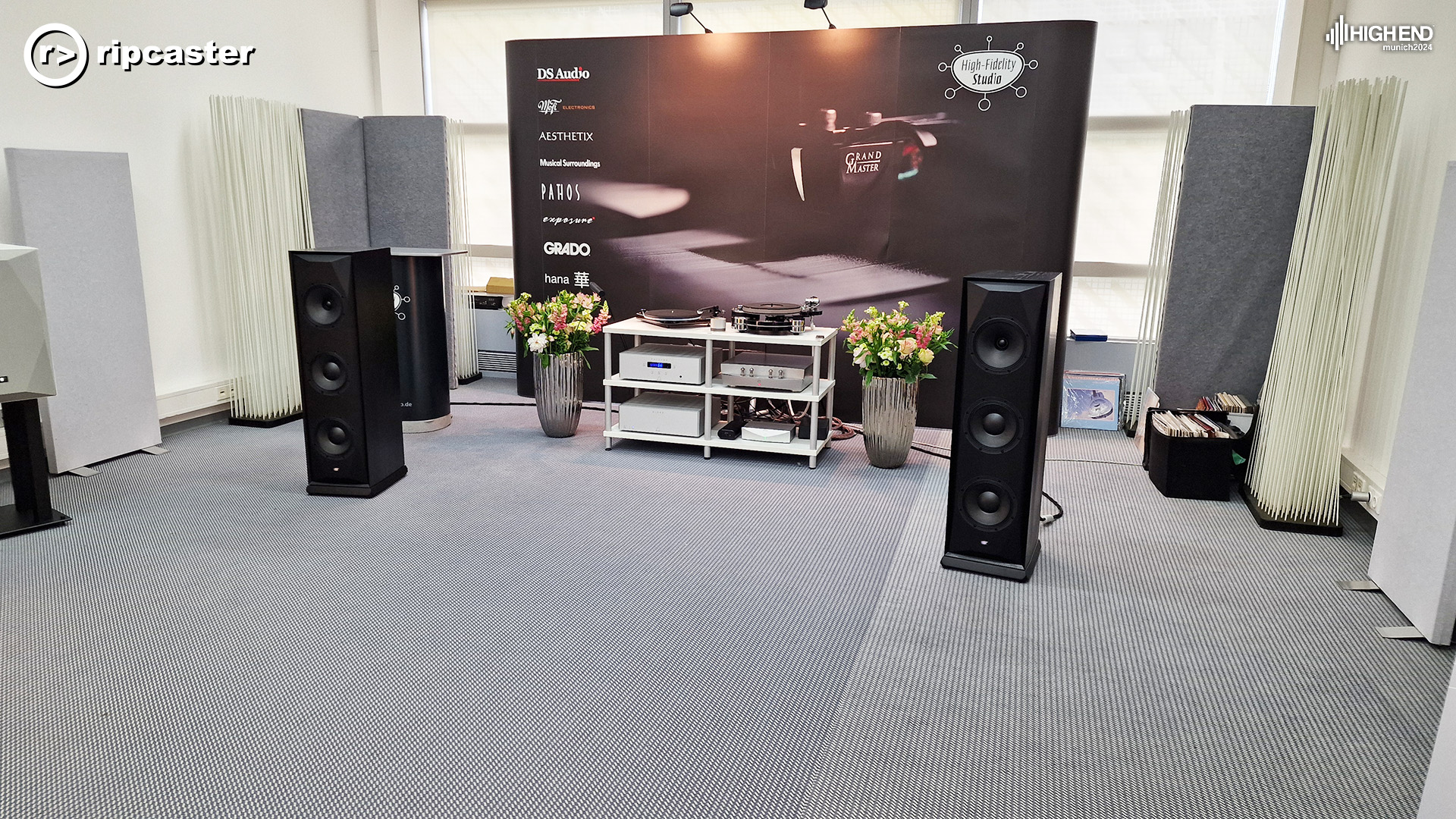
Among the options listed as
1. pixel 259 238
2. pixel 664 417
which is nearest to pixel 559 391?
pixel 664 417

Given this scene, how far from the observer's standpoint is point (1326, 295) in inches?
134

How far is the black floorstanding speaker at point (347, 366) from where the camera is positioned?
137 inches

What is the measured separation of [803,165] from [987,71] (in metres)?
1.01

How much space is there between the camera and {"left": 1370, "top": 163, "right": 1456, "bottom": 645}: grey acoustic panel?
2.45m

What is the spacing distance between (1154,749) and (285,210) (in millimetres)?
4787

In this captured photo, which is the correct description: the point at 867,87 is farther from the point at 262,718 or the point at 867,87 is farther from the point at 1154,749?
the point at 262,718

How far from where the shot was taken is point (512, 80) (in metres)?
5.12

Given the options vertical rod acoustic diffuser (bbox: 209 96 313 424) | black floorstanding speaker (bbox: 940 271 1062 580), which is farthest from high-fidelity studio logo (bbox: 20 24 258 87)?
black floorstanding speaker (bbox: 940 271 1062 580)

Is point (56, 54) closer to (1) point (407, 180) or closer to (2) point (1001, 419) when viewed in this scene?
(1) point (407, 180)

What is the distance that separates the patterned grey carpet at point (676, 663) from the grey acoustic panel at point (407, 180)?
92.4 inches

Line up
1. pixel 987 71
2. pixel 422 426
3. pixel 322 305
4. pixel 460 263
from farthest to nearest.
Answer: pixel 460 263 → pixel 422 426 → pixel 987 71 → pixel 322 305

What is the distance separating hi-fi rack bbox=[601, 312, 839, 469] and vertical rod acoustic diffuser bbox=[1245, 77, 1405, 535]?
1846 millimetres

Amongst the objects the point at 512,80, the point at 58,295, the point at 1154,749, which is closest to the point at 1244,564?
the point at 1154,749

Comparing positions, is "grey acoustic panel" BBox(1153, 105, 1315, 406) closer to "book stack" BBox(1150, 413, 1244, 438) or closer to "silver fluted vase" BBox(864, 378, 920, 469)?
"book stack" BBox(1150, 413, 1244, 438)
